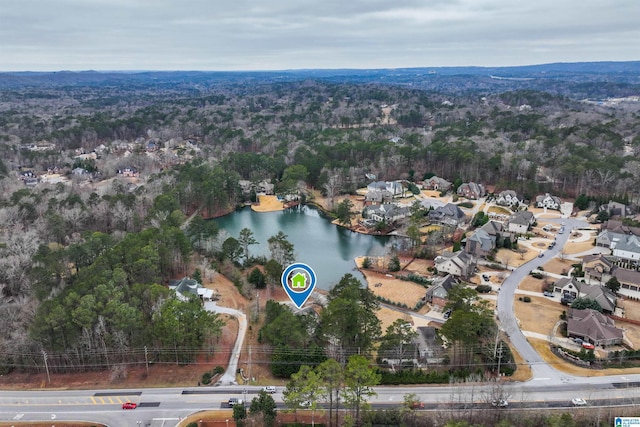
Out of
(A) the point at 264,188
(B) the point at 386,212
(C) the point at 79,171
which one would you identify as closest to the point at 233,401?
(B) the point at 386,212

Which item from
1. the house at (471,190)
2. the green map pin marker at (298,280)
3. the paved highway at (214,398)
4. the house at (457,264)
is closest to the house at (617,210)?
the house at (471,190)

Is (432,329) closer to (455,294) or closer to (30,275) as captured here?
(455,294)

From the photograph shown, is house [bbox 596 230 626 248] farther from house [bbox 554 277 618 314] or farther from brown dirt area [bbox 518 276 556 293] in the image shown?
house [bbox 554 277 618 314]

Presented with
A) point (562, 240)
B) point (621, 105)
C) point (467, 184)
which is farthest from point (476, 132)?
point (621, 105)

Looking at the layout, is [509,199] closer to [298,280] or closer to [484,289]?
[484,289]

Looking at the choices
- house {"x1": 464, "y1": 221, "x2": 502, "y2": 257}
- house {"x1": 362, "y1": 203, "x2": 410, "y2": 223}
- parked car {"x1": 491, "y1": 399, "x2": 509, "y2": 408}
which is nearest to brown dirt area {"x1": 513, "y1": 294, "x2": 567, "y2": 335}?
house {"x1": 464, "y1": 221, "x2": 502, "y2": 257}
